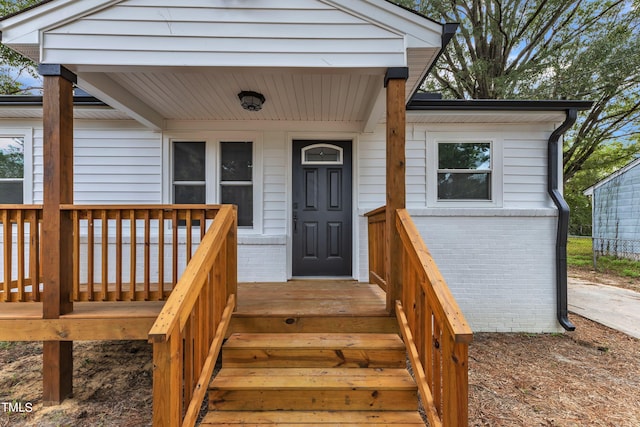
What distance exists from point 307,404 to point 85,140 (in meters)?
4.63

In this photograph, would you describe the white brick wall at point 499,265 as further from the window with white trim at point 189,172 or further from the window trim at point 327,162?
the window with white trim at point 189,172

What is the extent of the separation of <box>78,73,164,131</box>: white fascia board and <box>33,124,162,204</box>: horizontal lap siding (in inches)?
15.4

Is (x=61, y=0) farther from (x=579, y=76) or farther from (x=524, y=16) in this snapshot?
(x=524, y=16)

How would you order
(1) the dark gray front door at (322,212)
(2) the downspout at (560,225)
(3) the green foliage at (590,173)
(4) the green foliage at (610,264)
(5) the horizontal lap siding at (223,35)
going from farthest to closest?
(3) the green foliage at (590,173) → (4) the green foliage at (610,264) → (1) the dark gray front door at (322,212) → (2) the downspout at (560,225) → (5) the horizontal lap siding at (223,35)

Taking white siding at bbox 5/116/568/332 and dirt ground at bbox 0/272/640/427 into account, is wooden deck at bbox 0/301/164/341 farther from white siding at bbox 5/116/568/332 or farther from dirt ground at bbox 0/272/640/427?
white siding at bbox 5/116/568/332

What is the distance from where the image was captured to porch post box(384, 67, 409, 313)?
2.59 m

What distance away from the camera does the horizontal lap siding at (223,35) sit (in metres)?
2.57

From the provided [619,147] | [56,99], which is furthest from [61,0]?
[619,147]

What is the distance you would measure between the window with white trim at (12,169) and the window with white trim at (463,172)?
5.98 meters

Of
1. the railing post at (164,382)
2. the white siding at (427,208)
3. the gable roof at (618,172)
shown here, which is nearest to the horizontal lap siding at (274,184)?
the white siding at (427,208)

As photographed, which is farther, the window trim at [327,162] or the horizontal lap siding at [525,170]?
the window trim at [327,162]

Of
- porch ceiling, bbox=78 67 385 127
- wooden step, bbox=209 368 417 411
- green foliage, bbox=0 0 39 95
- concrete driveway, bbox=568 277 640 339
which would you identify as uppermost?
green foliage, bbox=0 0 39 95

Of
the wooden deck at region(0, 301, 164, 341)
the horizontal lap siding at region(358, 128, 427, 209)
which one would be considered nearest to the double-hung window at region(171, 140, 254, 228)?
the horizontal lap siding at region(358, 128, 427, 209)

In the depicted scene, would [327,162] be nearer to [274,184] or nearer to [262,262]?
[274,184]
